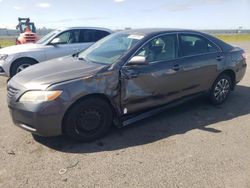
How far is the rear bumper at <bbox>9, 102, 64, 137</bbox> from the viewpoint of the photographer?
11.4 ft

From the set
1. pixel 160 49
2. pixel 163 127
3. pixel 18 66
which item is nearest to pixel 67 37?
Answer: pixel 18 66

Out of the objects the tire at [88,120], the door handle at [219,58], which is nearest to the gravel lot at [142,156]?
the tire at [88,120]

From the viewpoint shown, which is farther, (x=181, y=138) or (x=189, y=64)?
(x=189, y=64)

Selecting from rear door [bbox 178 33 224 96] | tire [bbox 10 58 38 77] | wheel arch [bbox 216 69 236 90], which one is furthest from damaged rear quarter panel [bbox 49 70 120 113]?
tire [bbox 10 58 38 77]

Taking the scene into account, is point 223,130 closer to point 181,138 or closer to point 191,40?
point 181,138

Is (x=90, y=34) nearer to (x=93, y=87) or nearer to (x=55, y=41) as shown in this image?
(x=55, y=41)

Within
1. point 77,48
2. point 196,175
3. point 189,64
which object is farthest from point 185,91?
point 77,48

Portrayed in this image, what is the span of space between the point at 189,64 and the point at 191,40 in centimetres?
54

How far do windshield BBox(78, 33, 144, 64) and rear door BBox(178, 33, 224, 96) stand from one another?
960 millimetres

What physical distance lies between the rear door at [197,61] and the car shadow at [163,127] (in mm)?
476

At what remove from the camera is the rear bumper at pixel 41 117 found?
3.47m

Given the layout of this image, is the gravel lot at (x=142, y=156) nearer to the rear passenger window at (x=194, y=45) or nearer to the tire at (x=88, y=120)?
the tire at (x=88, y=120)

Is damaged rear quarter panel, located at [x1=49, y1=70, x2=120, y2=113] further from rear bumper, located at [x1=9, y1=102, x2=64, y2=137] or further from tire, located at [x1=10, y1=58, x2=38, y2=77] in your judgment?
tire, located at [x1=10, y1=58, x2=38, y2=77]

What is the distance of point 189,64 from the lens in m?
4.76
